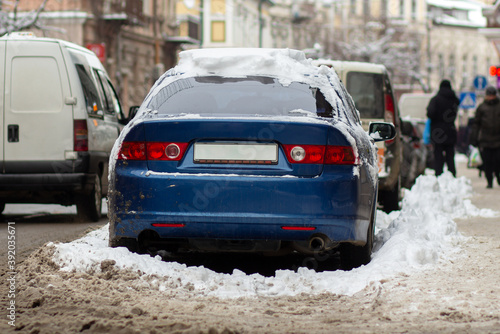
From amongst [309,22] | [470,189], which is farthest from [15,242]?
[309,22]

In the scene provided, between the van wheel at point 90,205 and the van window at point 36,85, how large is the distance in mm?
1045

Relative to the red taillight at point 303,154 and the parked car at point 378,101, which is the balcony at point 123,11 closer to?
the parked car at point 378,101

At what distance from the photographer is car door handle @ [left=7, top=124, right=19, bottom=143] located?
1118 centimetres

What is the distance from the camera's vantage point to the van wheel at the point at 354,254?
276 inches

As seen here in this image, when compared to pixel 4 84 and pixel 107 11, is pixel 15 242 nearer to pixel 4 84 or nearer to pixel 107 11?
pixel 4 84

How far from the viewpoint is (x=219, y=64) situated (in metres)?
7.63

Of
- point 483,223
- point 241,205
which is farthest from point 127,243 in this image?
point 483,223

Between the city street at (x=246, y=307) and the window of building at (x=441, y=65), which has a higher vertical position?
the window of building at (x=441, y=65)

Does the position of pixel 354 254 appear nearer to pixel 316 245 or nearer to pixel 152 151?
pixel 316 245

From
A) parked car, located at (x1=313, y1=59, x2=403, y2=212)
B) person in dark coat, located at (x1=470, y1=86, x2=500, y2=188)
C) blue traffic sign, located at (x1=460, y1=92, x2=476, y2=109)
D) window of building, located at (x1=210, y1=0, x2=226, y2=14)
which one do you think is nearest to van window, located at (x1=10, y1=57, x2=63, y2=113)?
parked car, located at (x1=313, y1=59, x2=403, y2=212)

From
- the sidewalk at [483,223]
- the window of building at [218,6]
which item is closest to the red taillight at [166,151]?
the sidewalk at [483,223]

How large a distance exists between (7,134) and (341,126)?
5529 millimetres

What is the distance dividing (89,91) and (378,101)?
156 inches

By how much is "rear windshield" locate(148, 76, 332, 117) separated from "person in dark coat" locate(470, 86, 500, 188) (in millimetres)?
13224
